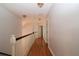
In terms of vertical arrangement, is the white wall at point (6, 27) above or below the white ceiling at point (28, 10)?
below

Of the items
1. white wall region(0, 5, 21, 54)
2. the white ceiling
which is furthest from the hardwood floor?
the white ceiling

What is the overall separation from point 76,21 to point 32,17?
1948 millimetres

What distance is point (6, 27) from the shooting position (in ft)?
11.0

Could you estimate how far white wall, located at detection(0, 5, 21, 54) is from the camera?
3.11 meters

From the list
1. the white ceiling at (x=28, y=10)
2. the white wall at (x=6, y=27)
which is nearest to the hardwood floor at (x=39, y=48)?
the white wall at (x=6, y=27)

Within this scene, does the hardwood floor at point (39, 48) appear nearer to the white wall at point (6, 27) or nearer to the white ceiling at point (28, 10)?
the white wall at point (6, 27)

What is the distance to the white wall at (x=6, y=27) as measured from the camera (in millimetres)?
3108

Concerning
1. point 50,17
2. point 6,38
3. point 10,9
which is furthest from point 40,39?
point 10,9

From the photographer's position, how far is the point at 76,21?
5.45 ft

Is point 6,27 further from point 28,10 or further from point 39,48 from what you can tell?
point 39,48

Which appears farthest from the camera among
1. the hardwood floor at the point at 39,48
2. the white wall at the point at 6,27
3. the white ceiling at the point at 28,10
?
the hardwood floor at the point at 39,48

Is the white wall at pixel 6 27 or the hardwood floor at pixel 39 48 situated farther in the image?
the hardwood floor at pixel 39 48

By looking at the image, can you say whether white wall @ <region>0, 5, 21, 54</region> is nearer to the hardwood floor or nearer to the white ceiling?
the white ceiling

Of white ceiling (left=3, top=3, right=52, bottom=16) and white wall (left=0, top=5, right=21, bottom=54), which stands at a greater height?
white ceiling (left=3, top=3, right=52, bottom=16)
